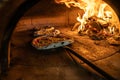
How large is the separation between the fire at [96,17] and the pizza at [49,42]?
2.18 ft

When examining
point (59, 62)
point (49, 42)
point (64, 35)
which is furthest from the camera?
point (64, 35)

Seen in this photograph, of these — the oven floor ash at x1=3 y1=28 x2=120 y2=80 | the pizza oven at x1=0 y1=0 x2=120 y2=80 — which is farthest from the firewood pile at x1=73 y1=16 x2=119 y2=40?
the oven floor ash at x1=3 y1=28 x2=120 y2=80

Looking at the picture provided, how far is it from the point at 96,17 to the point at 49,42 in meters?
1.21

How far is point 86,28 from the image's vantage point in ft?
14.9

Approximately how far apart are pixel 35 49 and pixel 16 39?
2.15 feet

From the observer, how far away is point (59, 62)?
11.3ft

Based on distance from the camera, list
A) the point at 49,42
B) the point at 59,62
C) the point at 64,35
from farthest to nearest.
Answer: the point at 64,35 → the point at 49,42 → the point at 59,62

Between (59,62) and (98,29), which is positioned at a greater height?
(98,29)

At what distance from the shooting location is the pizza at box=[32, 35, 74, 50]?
3.80 meters

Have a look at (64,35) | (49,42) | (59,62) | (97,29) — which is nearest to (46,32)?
(64,35)

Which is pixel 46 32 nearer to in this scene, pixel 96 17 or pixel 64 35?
pixel 64 35

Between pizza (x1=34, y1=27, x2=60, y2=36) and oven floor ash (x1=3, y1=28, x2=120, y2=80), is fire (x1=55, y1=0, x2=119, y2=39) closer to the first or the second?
oven floor ash (x1=3, y1=28, x2=120, y2=80)

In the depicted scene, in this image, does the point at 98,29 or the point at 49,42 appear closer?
the point at 49,42

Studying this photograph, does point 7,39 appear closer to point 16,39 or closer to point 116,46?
point 16,39
